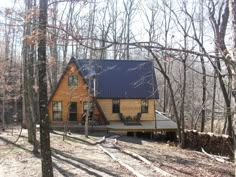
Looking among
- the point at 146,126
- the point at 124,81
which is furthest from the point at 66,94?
the point at 146,126

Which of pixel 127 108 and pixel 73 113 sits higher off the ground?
pixel 127 108

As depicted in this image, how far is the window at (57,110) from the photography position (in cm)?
2906

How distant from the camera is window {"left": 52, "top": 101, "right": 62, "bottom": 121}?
29062 mm

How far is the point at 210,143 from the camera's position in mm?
20234

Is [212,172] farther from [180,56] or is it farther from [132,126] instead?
[132,126]

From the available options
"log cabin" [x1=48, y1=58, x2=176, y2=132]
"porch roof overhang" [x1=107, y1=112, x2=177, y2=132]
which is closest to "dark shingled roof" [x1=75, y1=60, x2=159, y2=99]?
"log cabin" [x1=48, y1=58, x2=176, y2=132]

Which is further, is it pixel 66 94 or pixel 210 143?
pixel 66 94

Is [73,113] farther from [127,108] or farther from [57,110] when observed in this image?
[127,108]

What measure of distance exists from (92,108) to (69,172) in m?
16.6

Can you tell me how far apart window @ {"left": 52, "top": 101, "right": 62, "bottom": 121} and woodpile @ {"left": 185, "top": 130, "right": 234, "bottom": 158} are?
36.1ft

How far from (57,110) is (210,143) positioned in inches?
525

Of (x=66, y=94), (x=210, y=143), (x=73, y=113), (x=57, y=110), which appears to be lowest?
(x=210, y=143)

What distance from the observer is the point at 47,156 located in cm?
884

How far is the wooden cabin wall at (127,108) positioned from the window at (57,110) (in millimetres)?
3176
